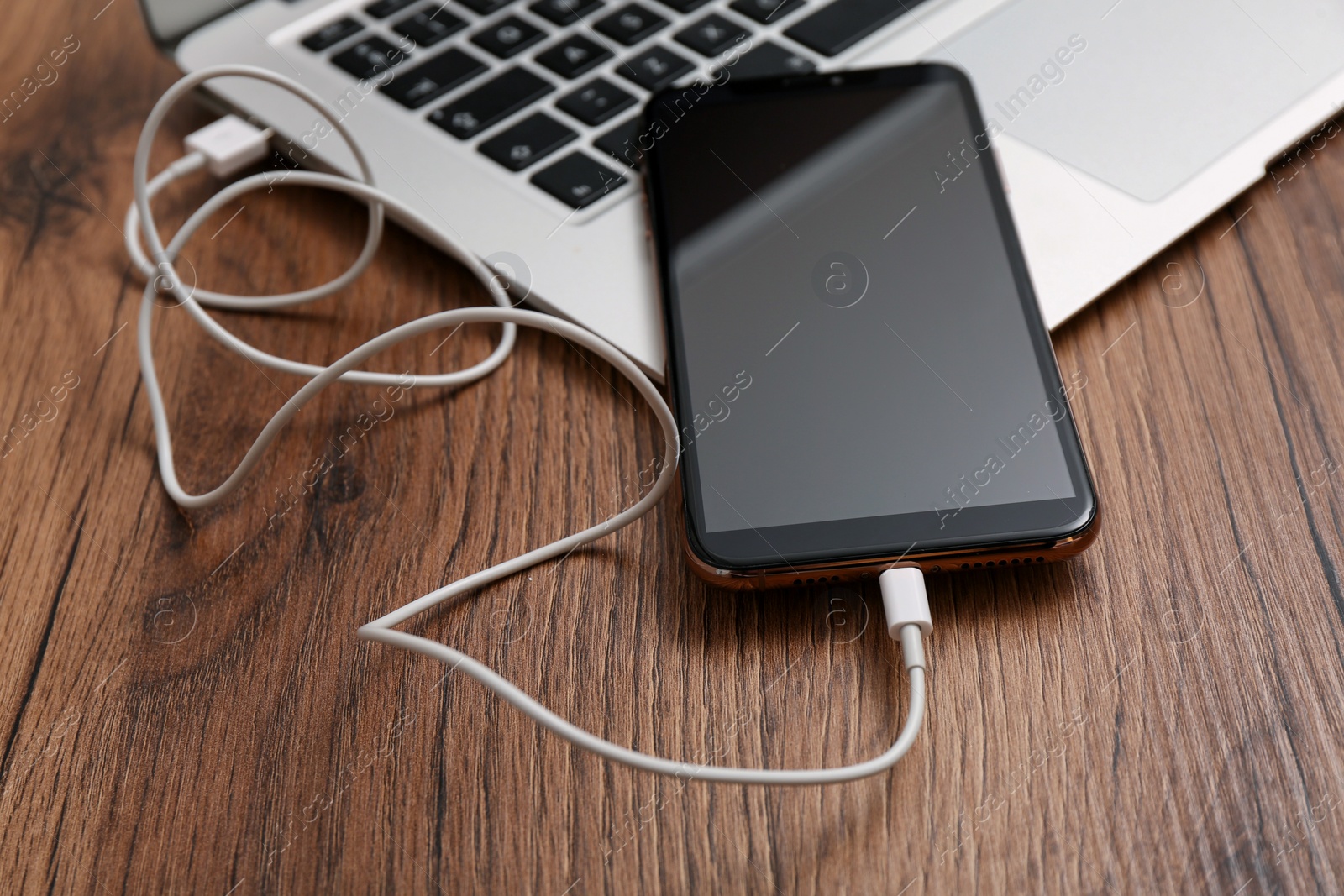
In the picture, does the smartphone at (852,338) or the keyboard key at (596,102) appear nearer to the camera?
the smartphone at (852,338)

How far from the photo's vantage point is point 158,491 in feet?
1.57

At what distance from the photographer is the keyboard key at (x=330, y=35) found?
0.65 meters

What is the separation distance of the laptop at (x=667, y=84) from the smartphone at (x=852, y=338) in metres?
0.03

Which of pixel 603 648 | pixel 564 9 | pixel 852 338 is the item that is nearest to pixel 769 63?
pixel 564 9

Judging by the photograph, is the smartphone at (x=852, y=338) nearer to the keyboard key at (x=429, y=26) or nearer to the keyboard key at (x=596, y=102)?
the keyboard key at (x=596, y=102)

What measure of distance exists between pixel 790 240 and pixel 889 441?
130mm

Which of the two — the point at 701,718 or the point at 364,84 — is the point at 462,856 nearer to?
the point at 701,718

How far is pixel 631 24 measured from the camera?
0.64 metres

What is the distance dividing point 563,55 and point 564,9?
0.05 meters

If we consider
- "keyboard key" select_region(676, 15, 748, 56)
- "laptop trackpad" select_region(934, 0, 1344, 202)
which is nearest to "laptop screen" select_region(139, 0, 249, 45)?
"keyboard key" select_region(676, 15, 748, 56)

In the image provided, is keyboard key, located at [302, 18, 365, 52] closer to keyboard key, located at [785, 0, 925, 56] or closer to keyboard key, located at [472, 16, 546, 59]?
keyboard key, located at [472, 16, 546, 59]

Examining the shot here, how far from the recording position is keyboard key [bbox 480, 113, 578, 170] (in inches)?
22.6

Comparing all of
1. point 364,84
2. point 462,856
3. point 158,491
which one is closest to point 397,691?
point 462,856

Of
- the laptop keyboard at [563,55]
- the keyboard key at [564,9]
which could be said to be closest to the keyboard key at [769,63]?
the laptop keyboard at [563,55]
